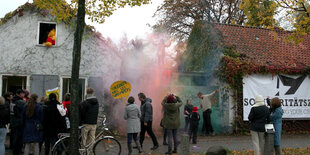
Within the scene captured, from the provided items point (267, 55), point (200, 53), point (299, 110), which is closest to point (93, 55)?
point (200, 53)

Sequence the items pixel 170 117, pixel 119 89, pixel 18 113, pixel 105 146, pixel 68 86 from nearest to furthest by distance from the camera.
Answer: pixel 105 146 → pixel 18 113 → pixel 170 117 → pixel 119 89 → pixel 68 86

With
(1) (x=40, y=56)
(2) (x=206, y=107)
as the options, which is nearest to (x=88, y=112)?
(2) (x=206, y=107)

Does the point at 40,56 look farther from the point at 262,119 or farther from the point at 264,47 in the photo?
the point at 264,47

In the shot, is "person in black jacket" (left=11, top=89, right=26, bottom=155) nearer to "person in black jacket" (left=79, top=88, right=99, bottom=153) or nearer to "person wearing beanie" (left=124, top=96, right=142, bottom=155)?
"person in black jacket" (left=79, top=88, right=99, bottom=153)

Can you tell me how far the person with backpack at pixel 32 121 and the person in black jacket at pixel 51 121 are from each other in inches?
9.1

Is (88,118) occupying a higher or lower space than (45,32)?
lower

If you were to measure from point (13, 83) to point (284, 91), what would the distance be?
1240cm

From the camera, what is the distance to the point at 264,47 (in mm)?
14438

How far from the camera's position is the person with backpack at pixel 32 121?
6.57m

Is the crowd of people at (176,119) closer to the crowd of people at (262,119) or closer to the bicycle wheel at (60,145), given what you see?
the crowd of people at (262,119)

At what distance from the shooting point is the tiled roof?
43.7 ft

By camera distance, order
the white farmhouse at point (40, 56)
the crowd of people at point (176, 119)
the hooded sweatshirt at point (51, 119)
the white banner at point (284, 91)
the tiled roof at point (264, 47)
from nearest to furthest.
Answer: the hooded sweatshirt at point (51, 119) → the crowd of people at point (176, 119) → the white farmhouse at point (40, 56) → the white banner at point (284, 91) → the tiled roof at point (264, 47)

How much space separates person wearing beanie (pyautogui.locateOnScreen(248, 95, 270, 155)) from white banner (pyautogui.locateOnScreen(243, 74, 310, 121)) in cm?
573

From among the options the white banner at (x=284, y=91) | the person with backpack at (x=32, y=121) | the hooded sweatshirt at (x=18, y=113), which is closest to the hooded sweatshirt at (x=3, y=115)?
the person with backpack at (x=32, y=121)
